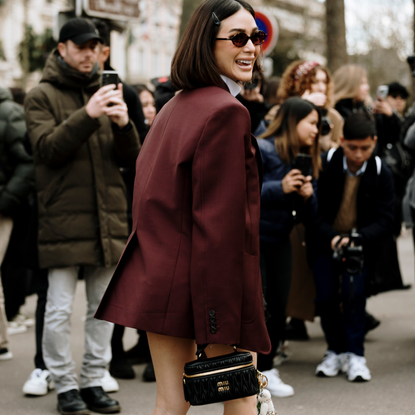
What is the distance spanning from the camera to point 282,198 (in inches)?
185

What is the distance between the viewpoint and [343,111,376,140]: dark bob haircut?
5273mm

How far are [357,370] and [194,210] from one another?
301 centimetres

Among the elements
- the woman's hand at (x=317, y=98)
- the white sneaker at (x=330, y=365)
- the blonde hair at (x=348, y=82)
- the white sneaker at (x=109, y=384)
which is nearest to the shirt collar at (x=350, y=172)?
the woman's hand at (x=317, y=98)

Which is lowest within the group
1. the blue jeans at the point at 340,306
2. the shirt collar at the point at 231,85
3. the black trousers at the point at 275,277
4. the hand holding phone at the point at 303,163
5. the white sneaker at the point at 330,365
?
the white sneaker at the point at 330,365

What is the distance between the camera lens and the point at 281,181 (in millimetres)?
4711

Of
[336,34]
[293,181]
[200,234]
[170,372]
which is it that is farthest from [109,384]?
[336,34]

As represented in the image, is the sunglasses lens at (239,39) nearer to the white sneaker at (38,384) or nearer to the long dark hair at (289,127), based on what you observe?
the long dark hair at (289,127)

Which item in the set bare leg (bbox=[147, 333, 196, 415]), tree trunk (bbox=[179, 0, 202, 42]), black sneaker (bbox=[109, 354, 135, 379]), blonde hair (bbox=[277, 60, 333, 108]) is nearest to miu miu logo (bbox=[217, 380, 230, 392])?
bare leg (bbox=[147, 333, 196, 415])

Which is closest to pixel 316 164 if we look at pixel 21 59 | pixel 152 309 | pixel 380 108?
pixel 380 108

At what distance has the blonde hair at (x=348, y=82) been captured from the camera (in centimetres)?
706

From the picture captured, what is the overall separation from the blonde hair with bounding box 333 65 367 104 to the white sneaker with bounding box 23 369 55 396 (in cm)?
402

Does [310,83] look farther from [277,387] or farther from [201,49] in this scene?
[201,49]

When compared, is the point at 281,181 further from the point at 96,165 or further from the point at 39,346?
the point at 39,346

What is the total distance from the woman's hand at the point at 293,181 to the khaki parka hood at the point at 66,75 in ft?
4.61
